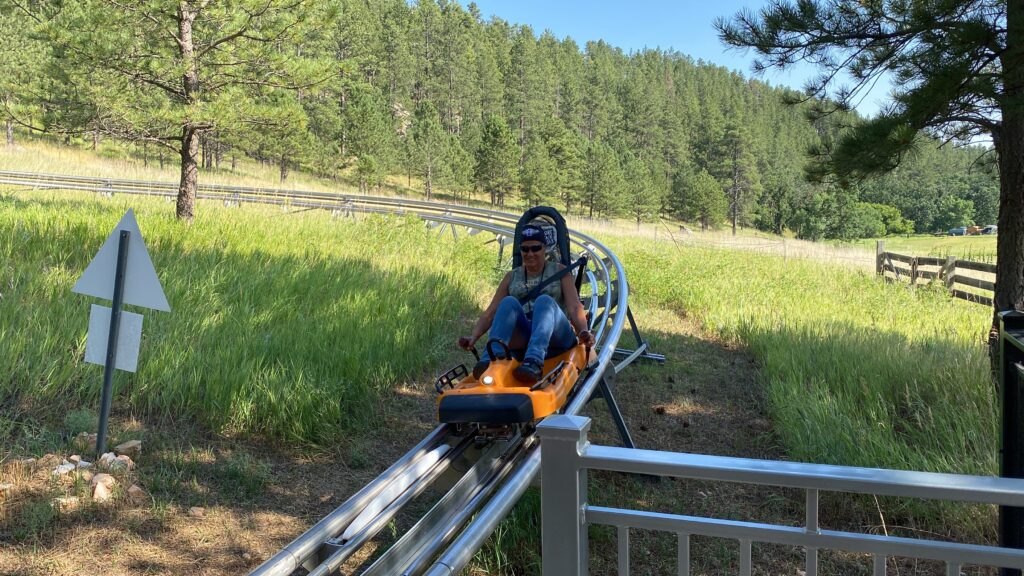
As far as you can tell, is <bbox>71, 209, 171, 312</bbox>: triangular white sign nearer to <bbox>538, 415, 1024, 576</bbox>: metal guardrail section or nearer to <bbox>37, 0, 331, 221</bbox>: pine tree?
<bbox>538, 415, 1024, 576</bbox>: metal guardrail section

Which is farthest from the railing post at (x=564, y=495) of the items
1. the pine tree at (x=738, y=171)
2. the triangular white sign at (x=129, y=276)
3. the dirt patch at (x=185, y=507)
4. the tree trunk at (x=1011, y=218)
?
the pine tree at (x=738, y=171)

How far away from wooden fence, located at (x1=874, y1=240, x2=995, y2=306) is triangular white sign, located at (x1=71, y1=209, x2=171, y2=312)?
1217 centimetres

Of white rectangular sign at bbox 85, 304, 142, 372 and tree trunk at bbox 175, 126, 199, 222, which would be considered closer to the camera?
white rectangular sign at bbox 85, 304, 142, 372

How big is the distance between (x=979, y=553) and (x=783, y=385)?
4694 millimetres

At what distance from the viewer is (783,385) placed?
614 cm

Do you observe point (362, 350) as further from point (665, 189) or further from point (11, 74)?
point (665, 189)

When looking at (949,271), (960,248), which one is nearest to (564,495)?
(949,271)

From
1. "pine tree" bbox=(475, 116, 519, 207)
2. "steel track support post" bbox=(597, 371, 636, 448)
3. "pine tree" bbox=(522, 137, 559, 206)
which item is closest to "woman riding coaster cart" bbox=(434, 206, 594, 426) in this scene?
"steel track support post" bbox=(597, 371, 636, 448)

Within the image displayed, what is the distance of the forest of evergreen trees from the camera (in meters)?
11.8

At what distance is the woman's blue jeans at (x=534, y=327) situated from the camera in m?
4.68

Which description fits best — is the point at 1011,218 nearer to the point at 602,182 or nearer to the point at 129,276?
the point at 129,276

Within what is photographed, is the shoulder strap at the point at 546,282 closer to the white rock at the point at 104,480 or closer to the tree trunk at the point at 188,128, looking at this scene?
the white rock at the point at 104,480

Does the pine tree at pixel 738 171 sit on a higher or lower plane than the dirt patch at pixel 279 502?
higher

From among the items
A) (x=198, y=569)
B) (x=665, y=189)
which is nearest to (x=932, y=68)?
(x=198, y=569)
